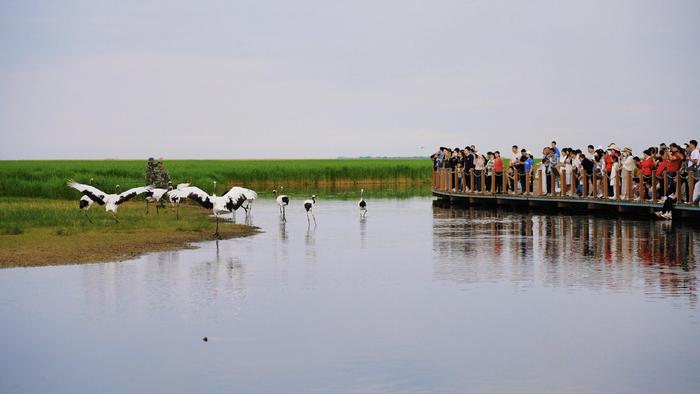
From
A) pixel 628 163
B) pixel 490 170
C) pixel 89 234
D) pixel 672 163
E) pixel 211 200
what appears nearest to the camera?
pixel 89 234

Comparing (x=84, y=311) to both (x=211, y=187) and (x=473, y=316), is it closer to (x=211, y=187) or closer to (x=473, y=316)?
(x=473, y=316)

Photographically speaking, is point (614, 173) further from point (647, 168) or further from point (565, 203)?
point (565, 203)

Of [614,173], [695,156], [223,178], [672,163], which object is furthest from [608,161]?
[223,178]

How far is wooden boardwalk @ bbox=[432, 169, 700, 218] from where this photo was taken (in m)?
33.3

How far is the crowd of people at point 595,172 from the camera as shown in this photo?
102 feet

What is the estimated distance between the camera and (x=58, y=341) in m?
14.2

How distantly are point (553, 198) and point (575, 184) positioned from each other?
3.74 feet

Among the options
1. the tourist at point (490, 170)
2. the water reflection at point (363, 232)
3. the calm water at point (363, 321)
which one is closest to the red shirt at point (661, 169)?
the calm water at point (363, 321)

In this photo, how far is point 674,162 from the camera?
1216 inches

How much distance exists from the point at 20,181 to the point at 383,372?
39.9 meters

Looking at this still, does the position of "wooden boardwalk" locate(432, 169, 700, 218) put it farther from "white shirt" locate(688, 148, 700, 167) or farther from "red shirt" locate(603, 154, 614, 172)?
"white shirt" locate(688, 148, 700, 167)

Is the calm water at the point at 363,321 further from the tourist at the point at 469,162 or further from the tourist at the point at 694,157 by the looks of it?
the tourist at the point at 469,162

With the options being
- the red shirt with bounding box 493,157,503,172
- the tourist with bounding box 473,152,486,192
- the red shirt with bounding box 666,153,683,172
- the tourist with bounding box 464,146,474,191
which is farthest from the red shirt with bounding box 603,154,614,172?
the tourist with bounding box 464,146,474,191

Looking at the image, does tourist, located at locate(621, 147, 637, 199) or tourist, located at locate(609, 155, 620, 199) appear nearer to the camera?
tourist, located at locate(621, 147, 637, 199)
